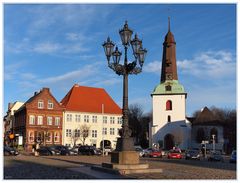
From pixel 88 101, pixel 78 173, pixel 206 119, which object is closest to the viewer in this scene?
pixel 78 173

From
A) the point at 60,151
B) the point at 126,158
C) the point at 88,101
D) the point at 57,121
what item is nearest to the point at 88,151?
the point at 60,151

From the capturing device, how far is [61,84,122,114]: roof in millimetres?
83750

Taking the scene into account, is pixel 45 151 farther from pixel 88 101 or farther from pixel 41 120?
pixel 88 101

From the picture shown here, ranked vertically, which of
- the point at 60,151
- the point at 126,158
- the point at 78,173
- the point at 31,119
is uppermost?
the point at 31,119

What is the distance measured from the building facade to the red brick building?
2087 millimetres

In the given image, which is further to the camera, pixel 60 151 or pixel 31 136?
pixel 31 136

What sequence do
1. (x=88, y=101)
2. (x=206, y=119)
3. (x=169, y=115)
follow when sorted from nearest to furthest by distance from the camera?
(x=169, y=115) → (x=206, y=119) → (x=88, y=101)

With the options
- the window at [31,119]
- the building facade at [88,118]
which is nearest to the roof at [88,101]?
the building facade at [88,118]

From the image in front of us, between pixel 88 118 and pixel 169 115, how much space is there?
17263mm

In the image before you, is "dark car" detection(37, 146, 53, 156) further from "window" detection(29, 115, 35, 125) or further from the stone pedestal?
the stone pedestal

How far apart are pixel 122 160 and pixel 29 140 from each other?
5896 cm

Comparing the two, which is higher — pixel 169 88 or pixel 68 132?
pixel 169 88

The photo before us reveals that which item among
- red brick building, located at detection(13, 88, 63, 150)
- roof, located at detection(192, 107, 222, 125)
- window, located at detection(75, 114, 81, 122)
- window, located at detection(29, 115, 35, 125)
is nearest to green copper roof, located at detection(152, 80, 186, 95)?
roof, located at detection(192, 107, 222, 125)

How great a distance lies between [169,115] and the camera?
8200 centimetres
